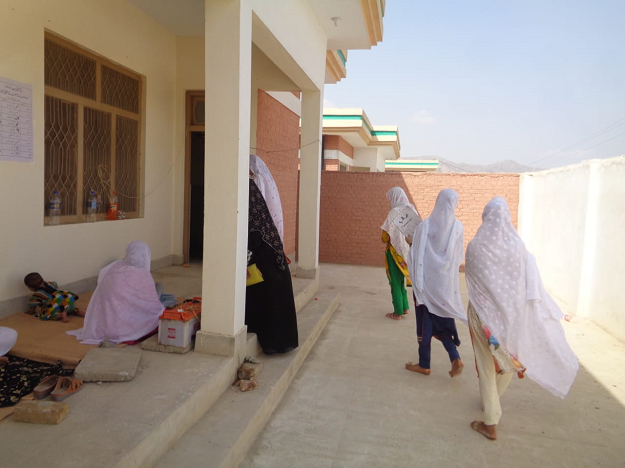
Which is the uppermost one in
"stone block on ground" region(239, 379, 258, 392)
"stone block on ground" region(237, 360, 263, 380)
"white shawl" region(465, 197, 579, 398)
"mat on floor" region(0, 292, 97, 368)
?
"white shawl" region(465, 197, 579, 398)

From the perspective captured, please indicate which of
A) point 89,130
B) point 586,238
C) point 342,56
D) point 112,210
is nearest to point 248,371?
point 112,210

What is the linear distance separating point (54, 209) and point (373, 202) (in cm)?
662

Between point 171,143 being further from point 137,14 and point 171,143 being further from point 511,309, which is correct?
point 511,309

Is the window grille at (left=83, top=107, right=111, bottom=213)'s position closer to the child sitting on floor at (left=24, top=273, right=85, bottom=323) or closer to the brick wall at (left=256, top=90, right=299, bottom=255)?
the child sitting on floor at (left=24, top=273, right=85, bottom=323)

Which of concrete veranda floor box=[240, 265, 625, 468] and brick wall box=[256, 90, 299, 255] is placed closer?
concrete veranda floor box=[240, 265, 625, 468]

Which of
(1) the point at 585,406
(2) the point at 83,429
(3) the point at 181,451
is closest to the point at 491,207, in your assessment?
(1) the point at 585,406

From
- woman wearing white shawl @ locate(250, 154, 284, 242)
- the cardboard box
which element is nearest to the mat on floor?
the cardboard box

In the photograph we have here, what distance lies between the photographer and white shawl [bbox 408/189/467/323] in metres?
3.94

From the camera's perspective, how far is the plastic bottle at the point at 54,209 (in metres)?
4.41

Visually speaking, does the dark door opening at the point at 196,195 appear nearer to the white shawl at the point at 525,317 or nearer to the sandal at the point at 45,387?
the sandal at the point at 45,387

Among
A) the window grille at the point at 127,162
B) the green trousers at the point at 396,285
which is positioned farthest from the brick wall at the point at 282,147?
the green trousers at the point at 396,285

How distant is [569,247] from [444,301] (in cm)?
402

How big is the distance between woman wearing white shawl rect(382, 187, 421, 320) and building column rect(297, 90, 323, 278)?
113 cm

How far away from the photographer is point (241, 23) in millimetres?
3143
